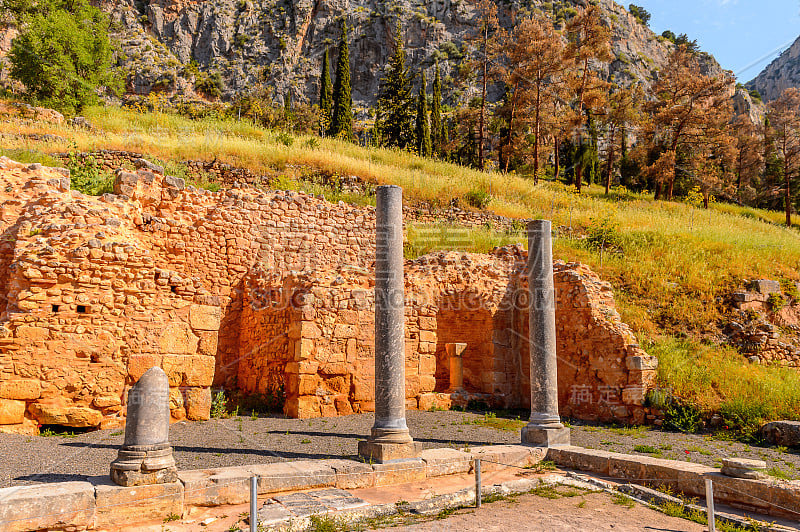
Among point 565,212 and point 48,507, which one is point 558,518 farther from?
point 565,212

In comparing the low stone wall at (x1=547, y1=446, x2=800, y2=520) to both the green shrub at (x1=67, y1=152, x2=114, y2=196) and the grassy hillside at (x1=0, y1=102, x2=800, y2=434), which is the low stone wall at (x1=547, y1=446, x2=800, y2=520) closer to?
the grassy hillside at (x1=0, y1=102, x2=800, y2=434)

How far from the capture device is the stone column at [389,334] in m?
8.20

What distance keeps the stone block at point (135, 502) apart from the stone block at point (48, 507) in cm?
14

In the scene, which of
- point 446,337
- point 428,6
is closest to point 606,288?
point 446,337

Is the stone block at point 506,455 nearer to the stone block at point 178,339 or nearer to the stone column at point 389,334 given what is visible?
the stone column at point 389,334

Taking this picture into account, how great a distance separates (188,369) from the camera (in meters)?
11.1

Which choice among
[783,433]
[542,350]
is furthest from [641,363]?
[542,350]

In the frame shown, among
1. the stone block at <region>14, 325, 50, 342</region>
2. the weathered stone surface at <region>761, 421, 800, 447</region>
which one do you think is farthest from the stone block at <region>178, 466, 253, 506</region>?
the weathered stone surface at <region>761, 421, 800, 447</region>

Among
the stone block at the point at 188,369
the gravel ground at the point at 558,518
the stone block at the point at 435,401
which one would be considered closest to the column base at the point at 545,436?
the gravel ground at the point at 558,518

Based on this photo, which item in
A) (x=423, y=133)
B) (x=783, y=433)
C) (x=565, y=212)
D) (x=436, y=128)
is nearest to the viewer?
(x=783, y=433)

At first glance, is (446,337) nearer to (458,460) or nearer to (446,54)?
(458,460)

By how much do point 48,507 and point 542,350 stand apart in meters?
8.45

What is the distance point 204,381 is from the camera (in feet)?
37.1

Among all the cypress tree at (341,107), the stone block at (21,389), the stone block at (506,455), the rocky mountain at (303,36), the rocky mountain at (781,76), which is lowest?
the stone block at (506,455)
